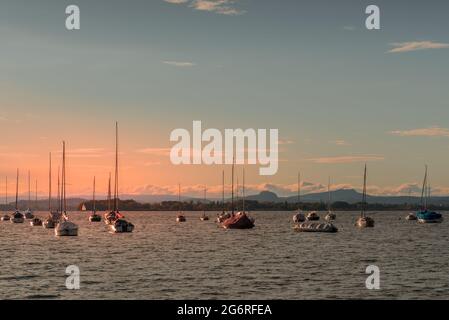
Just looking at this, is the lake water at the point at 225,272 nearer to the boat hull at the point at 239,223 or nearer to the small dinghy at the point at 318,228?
the boat hull at the point at 239,223

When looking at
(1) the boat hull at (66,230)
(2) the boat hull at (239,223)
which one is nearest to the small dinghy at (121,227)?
(1) the boat hull at (66,230)

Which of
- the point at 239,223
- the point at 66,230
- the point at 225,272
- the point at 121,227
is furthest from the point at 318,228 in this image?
the point at 225,272

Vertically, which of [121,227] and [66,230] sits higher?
[66,230]

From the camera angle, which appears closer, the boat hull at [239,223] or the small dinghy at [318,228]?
the boat hull at [239,223]

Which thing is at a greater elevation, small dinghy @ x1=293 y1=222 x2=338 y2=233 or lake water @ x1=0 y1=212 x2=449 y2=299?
lake water @ x1=0 y1=212 x2=449 y2=299

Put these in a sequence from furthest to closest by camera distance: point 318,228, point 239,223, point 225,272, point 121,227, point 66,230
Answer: point 318,228 → point 239,223 → point 121,227 → point 66,230 → point 225,272

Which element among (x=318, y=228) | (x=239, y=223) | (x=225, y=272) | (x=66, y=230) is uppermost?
Answer: (x=225, y=272)

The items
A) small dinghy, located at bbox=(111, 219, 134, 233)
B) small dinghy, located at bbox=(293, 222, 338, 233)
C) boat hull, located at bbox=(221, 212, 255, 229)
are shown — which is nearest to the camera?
small dinghy, located at bbox=(111, 219, 134, 233)

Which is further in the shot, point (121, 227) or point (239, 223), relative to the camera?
point (239, 223)

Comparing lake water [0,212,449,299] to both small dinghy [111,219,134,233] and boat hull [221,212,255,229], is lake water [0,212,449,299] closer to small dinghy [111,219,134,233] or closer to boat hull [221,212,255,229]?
small dinghy [111,219,134,233]

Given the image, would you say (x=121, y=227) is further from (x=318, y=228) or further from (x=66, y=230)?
(x=318, y=228)

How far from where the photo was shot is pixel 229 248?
9500 cm

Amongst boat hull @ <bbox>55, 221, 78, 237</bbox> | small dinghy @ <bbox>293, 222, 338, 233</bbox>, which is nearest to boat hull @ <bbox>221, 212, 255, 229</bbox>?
small dinghy @ <bbox>293, 222, 338, 233</bbox>
